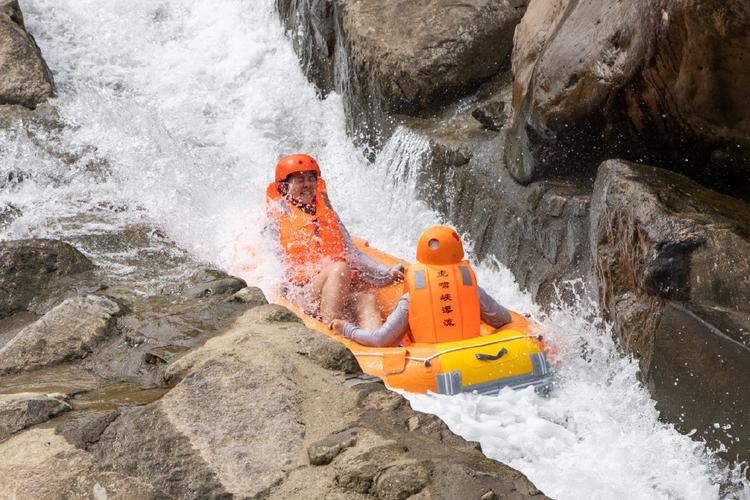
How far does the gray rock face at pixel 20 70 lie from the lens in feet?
34.3

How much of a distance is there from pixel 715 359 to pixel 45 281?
4.37 metres

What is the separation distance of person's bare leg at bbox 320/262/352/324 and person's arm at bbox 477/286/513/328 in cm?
96

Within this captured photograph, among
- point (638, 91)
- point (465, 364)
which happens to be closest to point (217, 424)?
point (465, 364)

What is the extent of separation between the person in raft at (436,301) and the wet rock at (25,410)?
2479mm

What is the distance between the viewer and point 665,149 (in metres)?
5.84

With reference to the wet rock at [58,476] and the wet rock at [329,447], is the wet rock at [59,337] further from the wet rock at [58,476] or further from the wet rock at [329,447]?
the wet rock at [329,447]

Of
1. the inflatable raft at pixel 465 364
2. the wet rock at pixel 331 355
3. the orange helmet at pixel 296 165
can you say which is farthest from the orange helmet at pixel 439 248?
the wet rock at pixel 331 355

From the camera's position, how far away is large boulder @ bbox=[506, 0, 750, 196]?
16.5ft

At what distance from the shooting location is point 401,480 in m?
2.87

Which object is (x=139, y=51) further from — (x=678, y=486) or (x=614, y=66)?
(x=678, y=486)

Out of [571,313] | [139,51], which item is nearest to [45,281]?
Result: [571,313]

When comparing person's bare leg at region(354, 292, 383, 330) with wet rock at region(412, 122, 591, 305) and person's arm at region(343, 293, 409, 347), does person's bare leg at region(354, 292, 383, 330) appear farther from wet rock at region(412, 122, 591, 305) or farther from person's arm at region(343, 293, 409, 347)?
wet rock at region(412, 122, 591, 305)

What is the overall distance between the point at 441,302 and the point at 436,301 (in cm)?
3

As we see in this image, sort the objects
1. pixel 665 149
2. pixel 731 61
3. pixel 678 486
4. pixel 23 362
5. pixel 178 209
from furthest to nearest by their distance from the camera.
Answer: pixel 178 209, pixel 665 149, pixel 731 61, pixel 678 486, pixel 23 362
